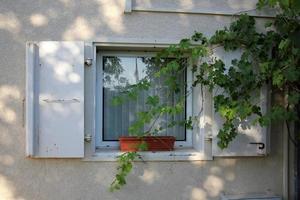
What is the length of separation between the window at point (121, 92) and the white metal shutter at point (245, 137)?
44 cm

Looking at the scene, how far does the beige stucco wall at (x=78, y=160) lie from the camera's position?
414 cm

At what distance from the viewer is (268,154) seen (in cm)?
457

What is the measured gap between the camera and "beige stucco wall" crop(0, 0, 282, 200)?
4.14 m

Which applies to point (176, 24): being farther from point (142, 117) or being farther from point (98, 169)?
point (98, 169)

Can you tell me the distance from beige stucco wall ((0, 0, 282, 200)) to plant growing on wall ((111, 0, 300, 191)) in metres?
0.24

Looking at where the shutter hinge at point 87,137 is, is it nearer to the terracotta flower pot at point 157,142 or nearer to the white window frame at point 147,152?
the white window frame at point 147,152

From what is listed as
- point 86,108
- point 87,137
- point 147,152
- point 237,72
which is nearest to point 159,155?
point 147,152

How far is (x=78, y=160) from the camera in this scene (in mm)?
4246

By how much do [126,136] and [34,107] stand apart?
1.06m

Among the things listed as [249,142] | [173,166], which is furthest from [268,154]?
[173,166]

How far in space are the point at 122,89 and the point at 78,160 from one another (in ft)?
3.06

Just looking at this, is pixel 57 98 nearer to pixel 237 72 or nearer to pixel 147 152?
pixel 147 152

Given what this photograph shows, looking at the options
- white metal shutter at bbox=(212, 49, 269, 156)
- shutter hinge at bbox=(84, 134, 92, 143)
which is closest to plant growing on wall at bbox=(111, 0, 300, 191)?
white metal shutter at bbox=(212, 49, 269, 156)

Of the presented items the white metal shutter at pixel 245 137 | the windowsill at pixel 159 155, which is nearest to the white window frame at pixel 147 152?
the windowsill at pixel 159 155
